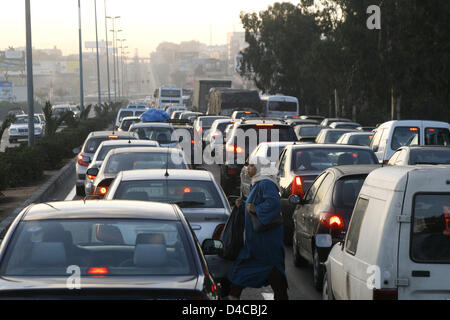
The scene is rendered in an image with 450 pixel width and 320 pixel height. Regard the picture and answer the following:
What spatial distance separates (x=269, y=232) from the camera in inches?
349

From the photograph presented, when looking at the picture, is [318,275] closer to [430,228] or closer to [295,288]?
[295,288]

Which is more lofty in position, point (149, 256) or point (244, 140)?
point (149, 256)

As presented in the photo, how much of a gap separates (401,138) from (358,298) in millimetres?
15585

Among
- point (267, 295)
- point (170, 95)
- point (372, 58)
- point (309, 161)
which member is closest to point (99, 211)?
point (267, 295)

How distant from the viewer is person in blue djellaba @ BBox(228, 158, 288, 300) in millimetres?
8789

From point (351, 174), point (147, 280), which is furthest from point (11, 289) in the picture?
Result: point (351, 174)

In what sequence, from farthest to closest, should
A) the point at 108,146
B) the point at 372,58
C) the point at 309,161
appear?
the point at 372,58
the point at 108,146
the point at 309,161

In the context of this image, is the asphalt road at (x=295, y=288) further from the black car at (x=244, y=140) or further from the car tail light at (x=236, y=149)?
the car tail light at (x=236, y=149)

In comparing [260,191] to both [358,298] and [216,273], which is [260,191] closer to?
[216,273]

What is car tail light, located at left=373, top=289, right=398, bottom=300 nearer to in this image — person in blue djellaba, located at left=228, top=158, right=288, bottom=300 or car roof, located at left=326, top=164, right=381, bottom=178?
person in blue djellaba, located at left=228, top=158, right=288, bottom=300

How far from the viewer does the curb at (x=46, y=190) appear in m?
17.1

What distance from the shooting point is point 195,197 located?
34.8 ft

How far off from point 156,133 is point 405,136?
752 cm

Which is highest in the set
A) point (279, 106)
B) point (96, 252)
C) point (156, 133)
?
point (96, 252)
